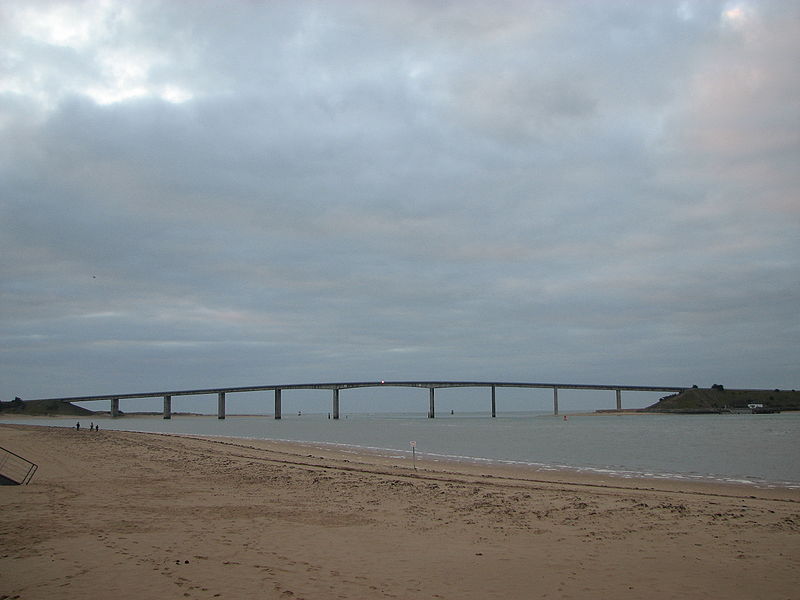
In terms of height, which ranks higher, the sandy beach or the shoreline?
the sandy beach

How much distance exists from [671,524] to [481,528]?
4919mm

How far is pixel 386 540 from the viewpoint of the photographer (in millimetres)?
12688

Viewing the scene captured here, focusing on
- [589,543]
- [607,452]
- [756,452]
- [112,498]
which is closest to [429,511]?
[589,543]

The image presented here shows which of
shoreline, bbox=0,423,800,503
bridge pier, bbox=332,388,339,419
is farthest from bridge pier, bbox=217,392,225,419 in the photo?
shoreline, bbox=0,423,800,503

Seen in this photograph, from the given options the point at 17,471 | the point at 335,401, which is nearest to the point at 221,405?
the point at 335,401

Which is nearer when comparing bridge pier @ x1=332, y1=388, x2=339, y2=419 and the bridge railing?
the bridge railing

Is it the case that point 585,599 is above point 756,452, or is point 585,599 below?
above

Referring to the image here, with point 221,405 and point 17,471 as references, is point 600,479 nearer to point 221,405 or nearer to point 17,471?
point 17,471

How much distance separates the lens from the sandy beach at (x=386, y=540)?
30.7ft

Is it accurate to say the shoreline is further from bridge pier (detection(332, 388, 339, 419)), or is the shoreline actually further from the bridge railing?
bridge pier (detection(332, 388, 339, 419))

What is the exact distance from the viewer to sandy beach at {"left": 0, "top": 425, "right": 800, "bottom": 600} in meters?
9.34

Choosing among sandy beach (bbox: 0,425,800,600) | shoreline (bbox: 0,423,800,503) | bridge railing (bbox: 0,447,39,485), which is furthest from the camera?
shoreline (bbox: 0,423,800,503)

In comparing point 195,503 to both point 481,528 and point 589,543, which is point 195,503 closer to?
point 481,528

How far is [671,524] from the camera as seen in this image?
1482 centimetres
